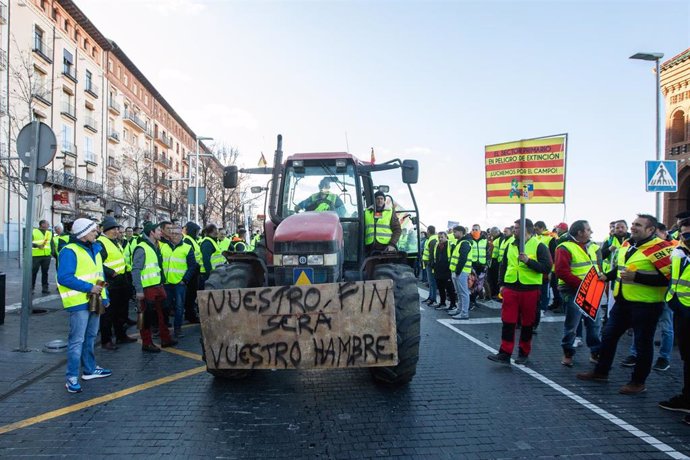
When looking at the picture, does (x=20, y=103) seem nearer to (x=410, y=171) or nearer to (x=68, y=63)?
(x=68, y=63)

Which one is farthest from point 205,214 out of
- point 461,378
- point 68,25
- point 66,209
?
point 461,378

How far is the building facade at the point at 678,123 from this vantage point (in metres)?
26.5

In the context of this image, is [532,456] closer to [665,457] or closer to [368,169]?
[665,457]

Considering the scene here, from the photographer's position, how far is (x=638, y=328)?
17.4 ft

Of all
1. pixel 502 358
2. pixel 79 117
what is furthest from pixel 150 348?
pixel 79 117

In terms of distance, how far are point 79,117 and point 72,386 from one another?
37.8 m

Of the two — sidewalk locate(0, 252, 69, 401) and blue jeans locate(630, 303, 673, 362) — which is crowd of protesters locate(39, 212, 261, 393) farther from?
blue jeans locate(630, 303, 673, 362)

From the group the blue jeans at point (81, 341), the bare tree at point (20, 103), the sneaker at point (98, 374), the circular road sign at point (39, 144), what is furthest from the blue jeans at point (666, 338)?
the bare tree at point (20, 103)

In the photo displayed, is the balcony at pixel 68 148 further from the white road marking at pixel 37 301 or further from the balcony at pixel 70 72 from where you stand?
the white road marking at pixel 37 301

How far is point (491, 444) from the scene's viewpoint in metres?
3.91

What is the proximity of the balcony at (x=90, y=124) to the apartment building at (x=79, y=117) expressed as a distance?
8 cm

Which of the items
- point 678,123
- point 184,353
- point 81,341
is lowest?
point 184,353

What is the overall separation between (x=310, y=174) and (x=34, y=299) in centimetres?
854

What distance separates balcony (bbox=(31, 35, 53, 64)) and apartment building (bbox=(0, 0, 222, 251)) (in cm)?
6
